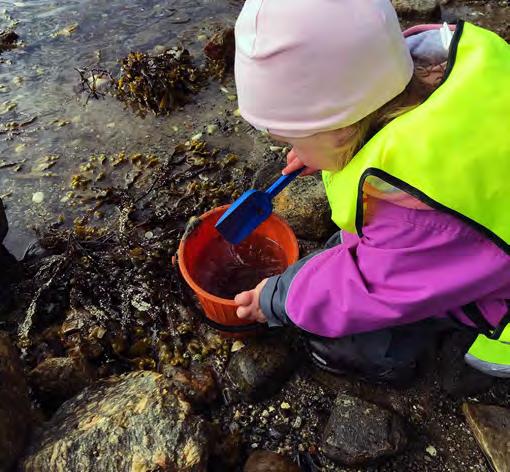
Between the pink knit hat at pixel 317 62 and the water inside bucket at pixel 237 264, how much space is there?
1245mm

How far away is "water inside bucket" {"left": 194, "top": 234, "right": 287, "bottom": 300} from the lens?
9.65 feet

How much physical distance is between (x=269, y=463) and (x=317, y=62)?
155cm

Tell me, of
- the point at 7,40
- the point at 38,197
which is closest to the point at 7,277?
the point at 38,197

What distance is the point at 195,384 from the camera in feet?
8.46

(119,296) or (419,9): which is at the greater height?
(419,9)

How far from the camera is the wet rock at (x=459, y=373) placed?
8.13ft

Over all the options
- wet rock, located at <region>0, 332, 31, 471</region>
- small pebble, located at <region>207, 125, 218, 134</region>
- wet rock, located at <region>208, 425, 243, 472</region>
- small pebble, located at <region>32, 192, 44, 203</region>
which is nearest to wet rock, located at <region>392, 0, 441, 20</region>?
small pebble, located at <region>207, 125, 218, 134</region>

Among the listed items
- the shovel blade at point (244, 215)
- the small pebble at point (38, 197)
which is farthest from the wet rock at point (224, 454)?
the small pebble at point (38, 197)

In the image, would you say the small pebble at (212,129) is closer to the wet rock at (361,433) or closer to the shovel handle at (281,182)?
the shovel handle at (281,182)

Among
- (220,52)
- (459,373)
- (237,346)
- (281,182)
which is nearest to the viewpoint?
(459,373)

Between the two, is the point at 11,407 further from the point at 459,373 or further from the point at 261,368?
the point at 459,373

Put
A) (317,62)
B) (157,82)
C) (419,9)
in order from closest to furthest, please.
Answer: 1. (317,62)
2. (157,82)
3. (419,9)

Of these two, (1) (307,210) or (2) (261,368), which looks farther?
(1) (307,210)

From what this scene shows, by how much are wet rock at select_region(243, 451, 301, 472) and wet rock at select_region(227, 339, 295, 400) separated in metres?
0.29
